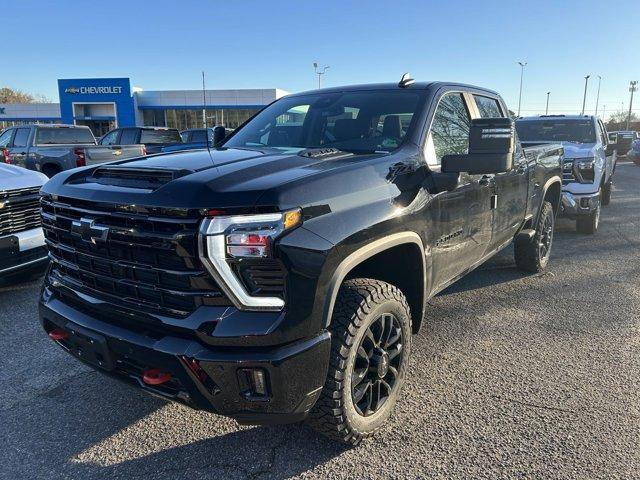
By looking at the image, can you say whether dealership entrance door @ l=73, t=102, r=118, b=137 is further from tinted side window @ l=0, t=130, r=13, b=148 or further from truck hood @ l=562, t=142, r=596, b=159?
truck hood @ l=562, t=142, r=596, b=159

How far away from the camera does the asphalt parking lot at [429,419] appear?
8.25ft

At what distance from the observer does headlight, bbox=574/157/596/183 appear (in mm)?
7812

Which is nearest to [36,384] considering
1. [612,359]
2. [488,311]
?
[488,311]

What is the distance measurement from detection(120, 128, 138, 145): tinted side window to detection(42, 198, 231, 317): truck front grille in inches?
527

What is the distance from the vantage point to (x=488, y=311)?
4.64m

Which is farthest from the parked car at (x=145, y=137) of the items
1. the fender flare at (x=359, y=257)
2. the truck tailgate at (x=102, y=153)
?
the fender flare at (x=359, y=257)

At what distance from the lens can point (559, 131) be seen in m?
9.31

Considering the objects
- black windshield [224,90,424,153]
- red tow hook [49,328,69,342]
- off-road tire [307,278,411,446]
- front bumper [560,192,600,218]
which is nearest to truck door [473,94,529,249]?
black windshield [224,90,424,153]

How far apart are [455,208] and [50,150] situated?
11318 millimetres

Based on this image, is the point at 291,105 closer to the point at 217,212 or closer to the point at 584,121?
the point at 217,212

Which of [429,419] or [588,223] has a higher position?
[588,223]

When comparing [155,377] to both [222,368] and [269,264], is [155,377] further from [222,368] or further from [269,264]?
[269,264]

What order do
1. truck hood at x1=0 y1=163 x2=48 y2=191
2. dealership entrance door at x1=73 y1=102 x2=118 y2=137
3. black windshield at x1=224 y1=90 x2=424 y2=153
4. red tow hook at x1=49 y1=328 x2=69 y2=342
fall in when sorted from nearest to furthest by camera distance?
red tow hook at x1=49 y1=328 x2=69 y2=342, black windshield at x1=224 y1=90 x2=424 y2=153, truck hood at x1=0 y1=163 x2=48 y2=191, dealership entrance door at x1=73 y1=102 x2=118 y2=137

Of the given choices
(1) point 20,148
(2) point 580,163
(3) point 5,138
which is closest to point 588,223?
(2) point 580,163
